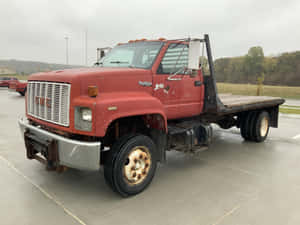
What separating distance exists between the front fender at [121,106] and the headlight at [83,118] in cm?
12

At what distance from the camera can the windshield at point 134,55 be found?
4468 millimetres

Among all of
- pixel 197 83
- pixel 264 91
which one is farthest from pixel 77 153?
pixel 264 91

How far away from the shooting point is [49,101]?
3766 mm

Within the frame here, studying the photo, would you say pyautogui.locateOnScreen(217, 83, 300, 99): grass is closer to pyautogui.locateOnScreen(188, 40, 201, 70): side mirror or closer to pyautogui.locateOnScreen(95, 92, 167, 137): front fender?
pyautogui.locateOnScreen(188, 40, 201, 70): side mirror

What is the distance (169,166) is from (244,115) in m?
3.24

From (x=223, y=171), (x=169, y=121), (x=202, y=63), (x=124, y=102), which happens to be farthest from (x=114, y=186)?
(x=202, y=63)

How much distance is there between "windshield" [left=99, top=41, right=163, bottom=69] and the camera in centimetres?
447

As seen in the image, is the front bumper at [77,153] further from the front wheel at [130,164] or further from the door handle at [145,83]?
the door handle at [145,83]

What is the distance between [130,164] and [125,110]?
2.74ft

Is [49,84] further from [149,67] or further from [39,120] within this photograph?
[149,67]

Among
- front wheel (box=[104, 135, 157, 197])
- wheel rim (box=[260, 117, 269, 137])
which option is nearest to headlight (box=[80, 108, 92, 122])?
front wheel (box=[104, 135, 157, 197])

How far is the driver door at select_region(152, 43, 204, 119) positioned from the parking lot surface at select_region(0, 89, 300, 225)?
3.94 feet

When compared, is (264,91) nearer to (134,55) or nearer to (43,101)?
(134,55)

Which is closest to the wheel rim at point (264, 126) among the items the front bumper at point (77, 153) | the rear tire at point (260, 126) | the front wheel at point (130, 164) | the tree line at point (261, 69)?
the rear tire at point (260, 126)
